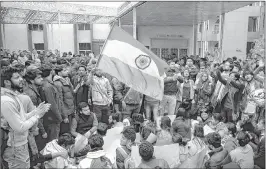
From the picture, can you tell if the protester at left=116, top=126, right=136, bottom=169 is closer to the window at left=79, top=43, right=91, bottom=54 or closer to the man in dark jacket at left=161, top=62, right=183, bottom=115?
the man in dark jacket at left=161, top=62, right=183, bottom=115

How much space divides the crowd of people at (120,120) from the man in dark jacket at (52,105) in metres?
0.02

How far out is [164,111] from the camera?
676 cm

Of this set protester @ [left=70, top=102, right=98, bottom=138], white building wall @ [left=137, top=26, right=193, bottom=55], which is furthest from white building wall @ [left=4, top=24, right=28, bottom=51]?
protester @ [left=70, top=102, right=98, bottom=138]

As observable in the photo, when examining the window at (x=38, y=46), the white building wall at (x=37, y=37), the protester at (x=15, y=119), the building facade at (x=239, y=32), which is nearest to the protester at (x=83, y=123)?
the protester at (x=15, y=119)

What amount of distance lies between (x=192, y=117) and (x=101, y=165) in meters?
3.26

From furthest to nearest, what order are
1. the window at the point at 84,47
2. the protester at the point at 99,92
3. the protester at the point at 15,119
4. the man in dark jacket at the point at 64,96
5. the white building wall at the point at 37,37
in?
the window at the point at 84,47 < the white building wall at the point at 37,37 < the protester at the point at 99,92 < the man in dark jacket at the point at 64,96 < the protester at the point at 15,119

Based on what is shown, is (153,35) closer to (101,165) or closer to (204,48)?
(204,48)

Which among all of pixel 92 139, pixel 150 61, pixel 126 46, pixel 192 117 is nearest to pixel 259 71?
pixel 192 117

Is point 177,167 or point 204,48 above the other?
point 204,48

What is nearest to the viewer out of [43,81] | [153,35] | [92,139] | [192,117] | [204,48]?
[92,139]

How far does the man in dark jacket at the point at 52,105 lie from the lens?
4.82m

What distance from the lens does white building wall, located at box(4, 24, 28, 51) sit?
23016mm

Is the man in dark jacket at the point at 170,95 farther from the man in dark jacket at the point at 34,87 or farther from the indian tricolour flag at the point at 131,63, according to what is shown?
the man in dark jacket at the point at 34,87

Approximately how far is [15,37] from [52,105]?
21116 millimetres
